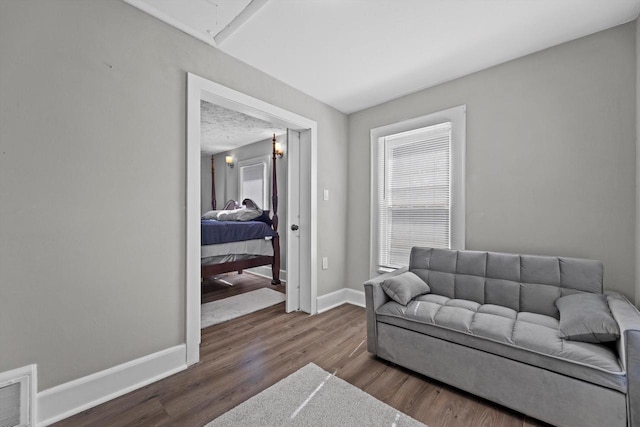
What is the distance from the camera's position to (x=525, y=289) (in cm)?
196

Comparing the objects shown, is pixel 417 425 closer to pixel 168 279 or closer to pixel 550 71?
pixel 168 279

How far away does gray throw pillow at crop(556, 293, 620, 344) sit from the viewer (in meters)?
1.35

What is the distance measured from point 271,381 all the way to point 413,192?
90.2 inches

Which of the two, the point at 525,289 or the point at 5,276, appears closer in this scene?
the point at 5,276

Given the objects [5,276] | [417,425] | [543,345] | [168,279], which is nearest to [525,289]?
[543,345]

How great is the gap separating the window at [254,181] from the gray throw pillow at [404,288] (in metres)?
3.45

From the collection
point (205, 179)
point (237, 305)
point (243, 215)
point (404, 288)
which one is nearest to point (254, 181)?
point (243, 215)

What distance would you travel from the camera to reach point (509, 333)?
156cm

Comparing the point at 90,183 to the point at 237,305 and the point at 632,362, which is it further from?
the point at 632,362

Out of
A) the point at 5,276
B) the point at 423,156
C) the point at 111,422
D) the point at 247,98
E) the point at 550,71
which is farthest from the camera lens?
the point at 423,156

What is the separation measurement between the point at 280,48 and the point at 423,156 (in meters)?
1.79

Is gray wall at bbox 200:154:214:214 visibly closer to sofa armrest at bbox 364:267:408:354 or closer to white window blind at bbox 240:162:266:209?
white window blind at bbox 240:162:266:209

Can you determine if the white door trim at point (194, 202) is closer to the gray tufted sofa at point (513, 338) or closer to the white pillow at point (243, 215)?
the gray tufted sofa at point (513, 338)

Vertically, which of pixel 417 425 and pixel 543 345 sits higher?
pixel 543 345
